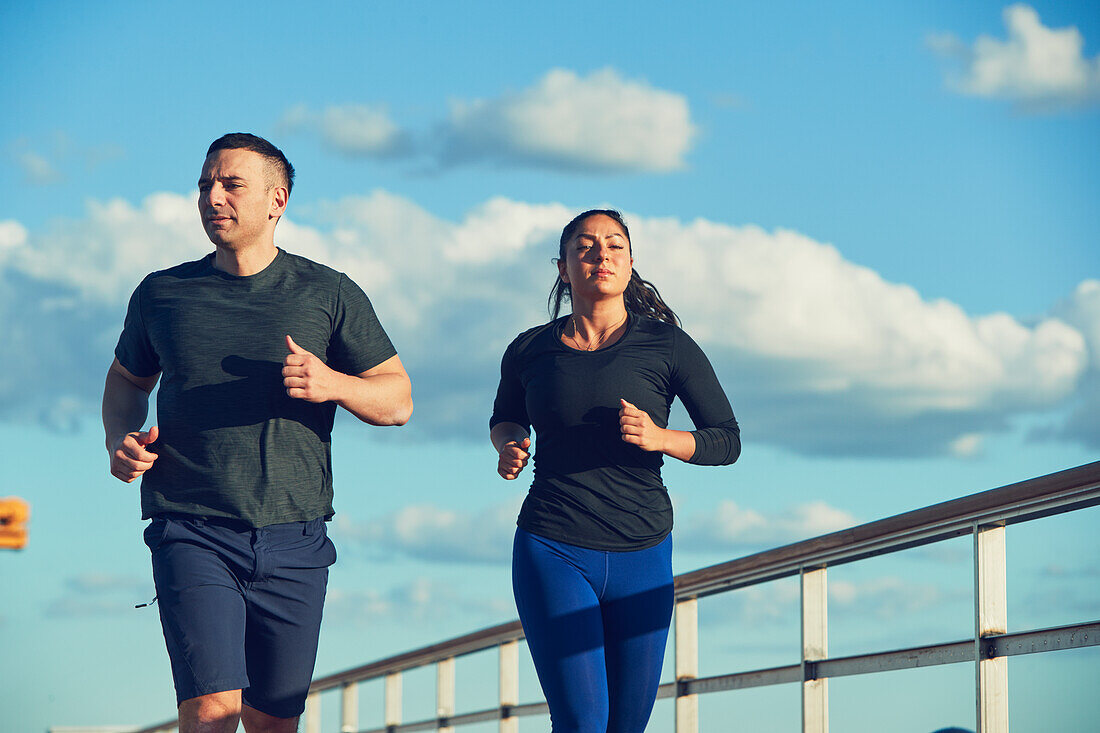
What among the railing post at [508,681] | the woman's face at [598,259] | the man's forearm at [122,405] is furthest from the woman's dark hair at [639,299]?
the railing post at [508,681]

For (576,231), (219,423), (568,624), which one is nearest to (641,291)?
(576,231)

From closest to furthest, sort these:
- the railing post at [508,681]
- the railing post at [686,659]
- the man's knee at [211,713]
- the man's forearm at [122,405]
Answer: the man's knee at [211,713] < the man's forearm at [122,405] < the railing post at [686,659] < the railing post at [508,681]

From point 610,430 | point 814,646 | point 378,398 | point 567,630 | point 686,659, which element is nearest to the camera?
point 378,398

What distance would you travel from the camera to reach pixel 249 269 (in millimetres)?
3357

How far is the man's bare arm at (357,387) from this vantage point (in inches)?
119

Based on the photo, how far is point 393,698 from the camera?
29.2ft

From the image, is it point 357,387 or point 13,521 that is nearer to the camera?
point 13,521

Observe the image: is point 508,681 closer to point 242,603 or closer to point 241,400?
point 242,603

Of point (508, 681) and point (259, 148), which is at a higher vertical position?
point (259, 148)

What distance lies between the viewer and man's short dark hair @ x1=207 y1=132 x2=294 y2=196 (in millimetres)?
3369

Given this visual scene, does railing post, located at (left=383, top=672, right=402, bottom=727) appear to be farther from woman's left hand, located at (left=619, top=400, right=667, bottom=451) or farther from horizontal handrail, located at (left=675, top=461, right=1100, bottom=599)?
woman's left hand, located at (left=619, top=400, right=667, bottom=451)

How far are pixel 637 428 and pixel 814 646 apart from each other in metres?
1.36

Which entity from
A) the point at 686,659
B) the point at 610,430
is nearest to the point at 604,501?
the point at 610,430

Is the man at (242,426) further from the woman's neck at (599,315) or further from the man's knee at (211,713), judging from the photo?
the woman's neck at (599,315)
